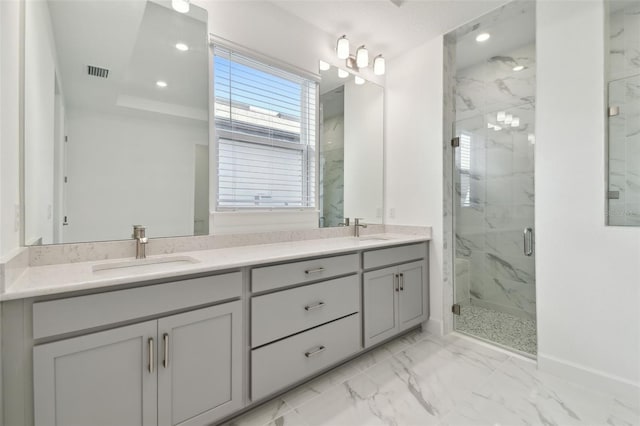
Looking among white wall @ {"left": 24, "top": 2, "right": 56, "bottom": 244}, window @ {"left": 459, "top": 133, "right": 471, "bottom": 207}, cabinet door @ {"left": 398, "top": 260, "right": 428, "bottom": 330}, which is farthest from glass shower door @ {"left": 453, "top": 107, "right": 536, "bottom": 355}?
white wall @ {"left": 24, "top": 2, "right": 56, "bottom": 244}

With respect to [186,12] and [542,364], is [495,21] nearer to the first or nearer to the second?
[186,12]

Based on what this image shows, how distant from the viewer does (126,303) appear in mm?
1128

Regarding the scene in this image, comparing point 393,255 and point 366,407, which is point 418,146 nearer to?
point 393,255

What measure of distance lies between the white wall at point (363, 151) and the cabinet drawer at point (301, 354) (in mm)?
1073

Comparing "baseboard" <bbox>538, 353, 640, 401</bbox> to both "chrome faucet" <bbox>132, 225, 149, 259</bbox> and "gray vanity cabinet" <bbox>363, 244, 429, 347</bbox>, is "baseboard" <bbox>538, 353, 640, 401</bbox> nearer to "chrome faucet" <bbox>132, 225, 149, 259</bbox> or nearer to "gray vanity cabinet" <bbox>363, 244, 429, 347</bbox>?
"gray vanity cabinet" <bbox>363, 244, 429, 347</bbox>

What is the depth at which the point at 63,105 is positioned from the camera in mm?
1420

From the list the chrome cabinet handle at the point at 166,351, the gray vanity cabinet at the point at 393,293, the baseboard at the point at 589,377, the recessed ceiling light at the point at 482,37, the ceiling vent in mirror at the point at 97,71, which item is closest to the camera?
the chrome cabinet handle at the point at 166,351

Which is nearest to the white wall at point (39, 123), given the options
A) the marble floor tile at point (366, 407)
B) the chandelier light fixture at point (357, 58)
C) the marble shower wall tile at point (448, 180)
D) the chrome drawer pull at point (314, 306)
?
the chrome drawer pull at point (314, 306)

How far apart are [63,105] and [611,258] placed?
306 cm

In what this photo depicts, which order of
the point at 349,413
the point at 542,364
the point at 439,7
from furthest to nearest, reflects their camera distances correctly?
the point at 439,7, the point at 542,364, the point at 349,413

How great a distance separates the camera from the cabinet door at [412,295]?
2.29 metres

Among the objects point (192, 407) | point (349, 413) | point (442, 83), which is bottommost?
point (349, 413)

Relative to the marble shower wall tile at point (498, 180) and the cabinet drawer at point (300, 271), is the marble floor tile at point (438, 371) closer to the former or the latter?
the cabinet drawer at point (300, 271)

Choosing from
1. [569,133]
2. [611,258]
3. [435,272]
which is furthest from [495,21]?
[435,272]
